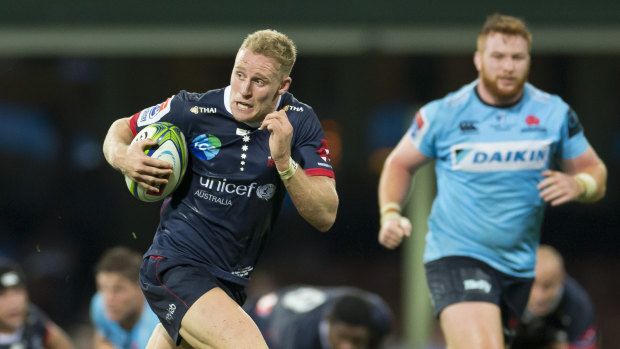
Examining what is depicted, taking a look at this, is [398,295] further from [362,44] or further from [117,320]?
[117,320]

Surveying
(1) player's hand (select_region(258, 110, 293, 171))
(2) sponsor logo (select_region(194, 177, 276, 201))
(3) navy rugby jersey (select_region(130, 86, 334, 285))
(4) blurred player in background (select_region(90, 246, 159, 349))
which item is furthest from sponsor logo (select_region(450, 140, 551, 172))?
(4) blurred player in background (select_region(90, 246, 159, 349))

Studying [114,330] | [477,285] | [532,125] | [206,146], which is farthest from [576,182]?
[114,330]

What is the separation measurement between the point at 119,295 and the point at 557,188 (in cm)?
368

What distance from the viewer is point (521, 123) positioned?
5.76 meters

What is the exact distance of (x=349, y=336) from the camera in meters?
7.32

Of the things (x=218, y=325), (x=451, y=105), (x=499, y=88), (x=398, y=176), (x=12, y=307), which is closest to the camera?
(x=218, y=325)

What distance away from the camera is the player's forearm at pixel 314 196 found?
4.44 meters

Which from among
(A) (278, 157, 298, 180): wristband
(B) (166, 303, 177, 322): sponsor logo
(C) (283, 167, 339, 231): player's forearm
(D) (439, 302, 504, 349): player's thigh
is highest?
(A) (278, 157, 298, 180): wristband

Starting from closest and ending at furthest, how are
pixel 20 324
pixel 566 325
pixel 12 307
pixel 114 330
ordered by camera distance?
pixel 114 330 → pixel 12 307 → pixel 20 324 → pixel 566 325

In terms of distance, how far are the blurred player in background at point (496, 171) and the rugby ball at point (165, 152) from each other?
152cm

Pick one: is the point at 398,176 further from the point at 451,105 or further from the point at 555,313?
the point at 555,313

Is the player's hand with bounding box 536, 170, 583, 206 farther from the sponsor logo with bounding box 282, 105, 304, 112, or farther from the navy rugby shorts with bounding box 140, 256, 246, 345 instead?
the navy rugby shorts with bounding box 140, 256, 246, 345

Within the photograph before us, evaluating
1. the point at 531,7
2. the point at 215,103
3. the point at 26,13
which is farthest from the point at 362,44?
the point at 215,103

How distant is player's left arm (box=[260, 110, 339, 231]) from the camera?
4332mm
